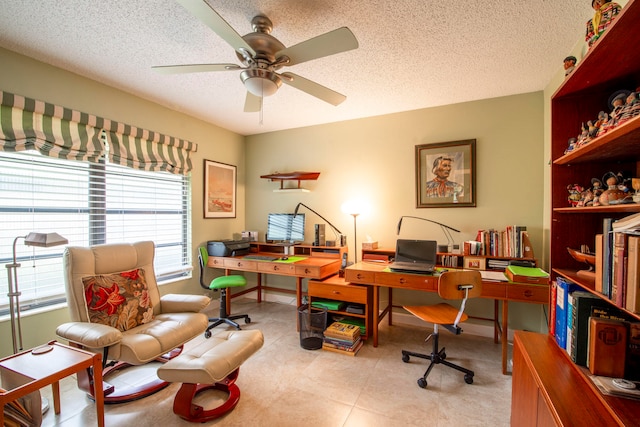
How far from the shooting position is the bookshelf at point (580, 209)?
2.95 feet

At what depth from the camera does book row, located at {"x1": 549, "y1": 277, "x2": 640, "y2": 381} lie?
1005 millimetres

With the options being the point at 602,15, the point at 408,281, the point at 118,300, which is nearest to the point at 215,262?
the point at 118,300

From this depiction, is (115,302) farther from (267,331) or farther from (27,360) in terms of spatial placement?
(267,331)

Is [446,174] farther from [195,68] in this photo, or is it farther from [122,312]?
[122,312]

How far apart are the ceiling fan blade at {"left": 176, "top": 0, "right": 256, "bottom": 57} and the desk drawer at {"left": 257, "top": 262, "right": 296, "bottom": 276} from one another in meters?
2.20

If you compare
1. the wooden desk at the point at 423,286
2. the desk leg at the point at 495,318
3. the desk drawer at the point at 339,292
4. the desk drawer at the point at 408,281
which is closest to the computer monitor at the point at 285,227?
the desk drawer at the point at 339,292

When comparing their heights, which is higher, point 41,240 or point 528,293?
point 41,240

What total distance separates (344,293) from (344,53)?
2139mm

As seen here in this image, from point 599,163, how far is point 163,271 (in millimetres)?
3787

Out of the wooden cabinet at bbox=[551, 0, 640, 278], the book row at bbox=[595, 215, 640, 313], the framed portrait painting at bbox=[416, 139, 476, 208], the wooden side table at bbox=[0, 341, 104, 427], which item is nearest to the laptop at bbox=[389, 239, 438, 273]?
the framed portrait painting at bbox=[416, 139, 476, 208]

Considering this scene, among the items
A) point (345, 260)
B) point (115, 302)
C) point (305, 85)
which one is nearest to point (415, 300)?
point (345, 260)

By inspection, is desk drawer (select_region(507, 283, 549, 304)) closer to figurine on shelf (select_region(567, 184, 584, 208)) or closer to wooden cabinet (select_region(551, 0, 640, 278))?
wooden cabinet (select_region(551, 0, 640, 278))

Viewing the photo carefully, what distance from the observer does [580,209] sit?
120 cm

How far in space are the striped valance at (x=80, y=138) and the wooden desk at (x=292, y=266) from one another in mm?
1231
